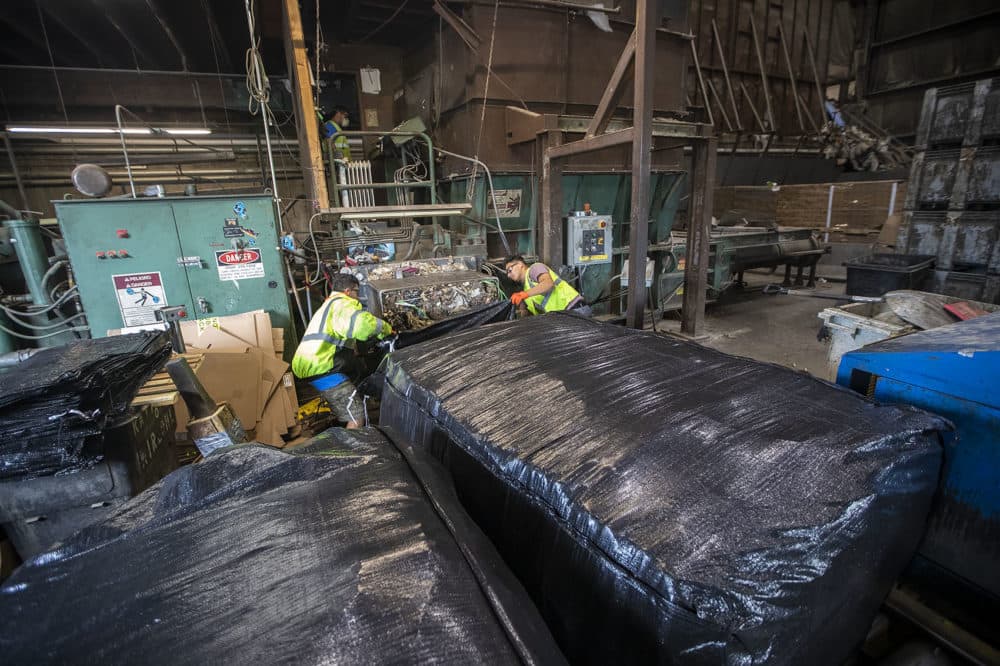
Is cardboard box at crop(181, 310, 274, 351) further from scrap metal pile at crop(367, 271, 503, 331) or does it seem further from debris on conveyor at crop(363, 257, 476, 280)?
scrap metal pile at crop(367, 271, 503, 331)

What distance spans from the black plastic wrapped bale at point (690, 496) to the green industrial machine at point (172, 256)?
3.37m

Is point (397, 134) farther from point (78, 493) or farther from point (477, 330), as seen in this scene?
point (78, 493)

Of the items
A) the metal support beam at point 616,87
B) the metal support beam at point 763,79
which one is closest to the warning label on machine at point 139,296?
the metal support beam at point 616,87

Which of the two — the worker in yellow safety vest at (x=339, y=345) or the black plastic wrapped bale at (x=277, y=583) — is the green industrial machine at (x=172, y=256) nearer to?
the worker in yellow safety vest at (x=339, y=345)

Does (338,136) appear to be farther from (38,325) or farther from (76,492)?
(76,492)

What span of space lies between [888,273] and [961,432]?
4476 mm

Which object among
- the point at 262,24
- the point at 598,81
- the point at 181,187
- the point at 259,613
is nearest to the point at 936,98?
the point at 598,81

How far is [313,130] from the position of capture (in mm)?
3885

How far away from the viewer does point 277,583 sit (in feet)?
2.48

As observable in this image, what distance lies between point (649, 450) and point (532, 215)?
4.43 metres

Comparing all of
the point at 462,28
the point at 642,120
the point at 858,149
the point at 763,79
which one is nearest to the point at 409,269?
the point at 642,120

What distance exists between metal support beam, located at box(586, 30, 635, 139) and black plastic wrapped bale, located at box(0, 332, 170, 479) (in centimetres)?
319

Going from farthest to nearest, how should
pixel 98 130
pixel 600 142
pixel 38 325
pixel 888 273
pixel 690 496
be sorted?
pixel 888 273 → pixel 98 130 → pixel 38 325 → pixel 600 142 → pixel 690 496

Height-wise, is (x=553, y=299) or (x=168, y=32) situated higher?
(x=168, y=32)
